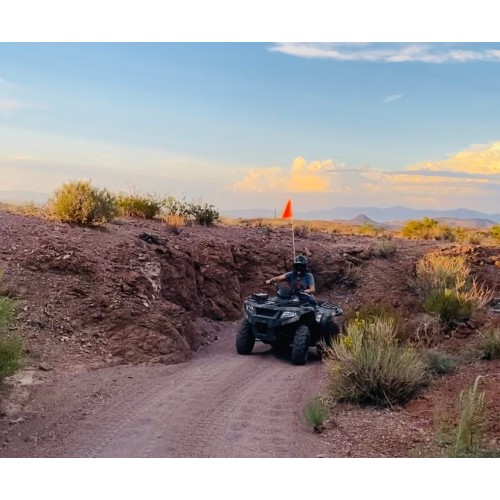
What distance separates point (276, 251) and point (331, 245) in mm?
2631

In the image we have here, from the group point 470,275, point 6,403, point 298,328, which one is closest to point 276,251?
point 470,275

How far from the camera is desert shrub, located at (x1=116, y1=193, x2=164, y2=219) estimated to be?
18219mm

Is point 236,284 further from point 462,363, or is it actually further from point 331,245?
point 462,363

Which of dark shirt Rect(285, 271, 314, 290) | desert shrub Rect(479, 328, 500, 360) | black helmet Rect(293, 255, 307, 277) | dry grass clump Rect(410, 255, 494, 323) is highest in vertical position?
black helmet Rect(293, 255, 307, 277)

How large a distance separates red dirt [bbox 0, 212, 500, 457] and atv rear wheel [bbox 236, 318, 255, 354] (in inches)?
8.7

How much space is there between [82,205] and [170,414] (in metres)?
7.68

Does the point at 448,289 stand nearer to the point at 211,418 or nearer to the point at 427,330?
the point at 427,330

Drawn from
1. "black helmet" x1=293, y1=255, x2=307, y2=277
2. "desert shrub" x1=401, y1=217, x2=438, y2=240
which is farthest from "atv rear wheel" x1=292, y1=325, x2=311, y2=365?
"desert shrub" x1=401, y1=217, x2=438, y2=240

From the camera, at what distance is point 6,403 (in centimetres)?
766

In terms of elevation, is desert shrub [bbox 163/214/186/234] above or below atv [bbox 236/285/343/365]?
above

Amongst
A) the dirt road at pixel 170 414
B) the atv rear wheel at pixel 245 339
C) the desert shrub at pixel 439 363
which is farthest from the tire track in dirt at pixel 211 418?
the desert shrub at pixel 439 363

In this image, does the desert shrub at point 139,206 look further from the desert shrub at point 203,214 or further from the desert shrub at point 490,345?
the desert shrub at point 490,345

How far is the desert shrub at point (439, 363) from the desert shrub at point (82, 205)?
7.66 m

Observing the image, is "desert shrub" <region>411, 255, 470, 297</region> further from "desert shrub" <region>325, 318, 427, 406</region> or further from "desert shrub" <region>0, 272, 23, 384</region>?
"desert shrub" <region>0, 272, 23, 384</region>
